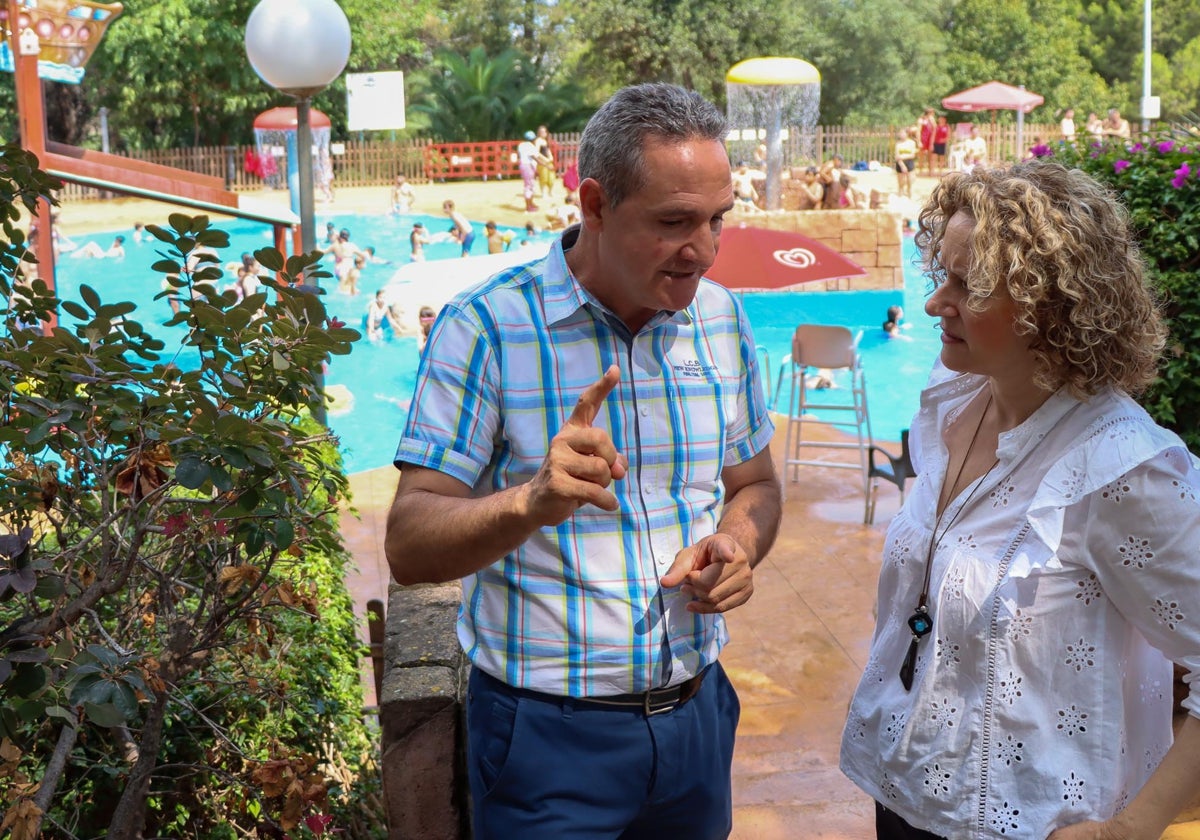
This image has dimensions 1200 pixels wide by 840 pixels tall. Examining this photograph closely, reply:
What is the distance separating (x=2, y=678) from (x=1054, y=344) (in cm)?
148

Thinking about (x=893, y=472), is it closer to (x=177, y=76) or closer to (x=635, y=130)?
(x=635, y=130)

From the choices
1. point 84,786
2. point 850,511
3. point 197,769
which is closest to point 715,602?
point 197,769

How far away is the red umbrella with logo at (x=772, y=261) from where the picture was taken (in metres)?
8.89

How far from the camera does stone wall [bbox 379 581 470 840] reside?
8.99 ft

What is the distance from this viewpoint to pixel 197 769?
8.10 ft

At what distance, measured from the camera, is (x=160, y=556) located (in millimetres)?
2746

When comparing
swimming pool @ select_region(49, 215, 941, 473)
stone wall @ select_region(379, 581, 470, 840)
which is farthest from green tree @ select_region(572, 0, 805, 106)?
stone wall @ select_region(379, 581, 470, 840)

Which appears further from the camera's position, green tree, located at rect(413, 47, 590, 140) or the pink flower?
green tree, located at rect(413, 47, 590, 140)

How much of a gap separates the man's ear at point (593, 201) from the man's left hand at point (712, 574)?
537 mm

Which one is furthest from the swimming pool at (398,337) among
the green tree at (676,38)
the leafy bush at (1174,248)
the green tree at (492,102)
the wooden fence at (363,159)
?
the green tree at (676,38)

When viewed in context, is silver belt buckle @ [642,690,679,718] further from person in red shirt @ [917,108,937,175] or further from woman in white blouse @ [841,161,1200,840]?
person in red shirt @ [917,108,937,175]

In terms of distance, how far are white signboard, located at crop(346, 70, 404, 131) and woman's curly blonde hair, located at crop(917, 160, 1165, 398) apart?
2361 centimetres

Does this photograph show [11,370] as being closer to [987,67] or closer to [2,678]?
[2,678]

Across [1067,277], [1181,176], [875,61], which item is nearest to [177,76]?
[875,61]
